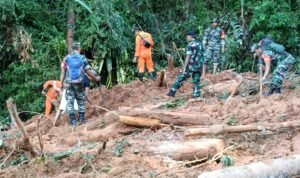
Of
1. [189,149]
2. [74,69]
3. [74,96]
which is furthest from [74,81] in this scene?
[189,149]

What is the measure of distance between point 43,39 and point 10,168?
1150cm

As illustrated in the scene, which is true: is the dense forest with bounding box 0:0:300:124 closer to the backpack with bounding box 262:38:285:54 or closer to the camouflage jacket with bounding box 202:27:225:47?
the camouflage jacket with bounding box 202:27:225:47

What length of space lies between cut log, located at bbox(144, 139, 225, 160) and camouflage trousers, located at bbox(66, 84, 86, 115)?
3.35m

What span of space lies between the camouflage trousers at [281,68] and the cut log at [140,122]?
3501 mm

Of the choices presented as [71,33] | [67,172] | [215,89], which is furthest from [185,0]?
[67,172]

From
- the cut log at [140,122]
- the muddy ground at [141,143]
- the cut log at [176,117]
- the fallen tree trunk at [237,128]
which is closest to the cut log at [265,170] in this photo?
the muddy ground at [141,143]

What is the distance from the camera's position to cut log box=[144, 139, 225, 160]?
7113mm

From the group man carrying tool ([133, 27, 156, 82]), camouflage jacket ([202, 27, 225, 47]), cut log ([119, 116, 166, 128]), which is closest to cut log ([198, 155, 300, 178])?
cut log ([119, 116, 166, 128])

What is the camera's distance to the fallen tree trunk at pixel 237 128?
25.0 ft

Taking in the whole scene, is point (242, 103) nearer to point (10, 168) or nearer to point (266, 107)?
point (266, 107)

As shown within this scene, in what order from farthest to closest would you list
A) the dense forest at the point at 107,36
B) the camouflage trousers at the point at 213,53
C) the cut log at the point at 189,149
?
the dense forest at the point at 107,36 → the camouflage trousers at the point at 213,53 → the cut log at the point at 189,149

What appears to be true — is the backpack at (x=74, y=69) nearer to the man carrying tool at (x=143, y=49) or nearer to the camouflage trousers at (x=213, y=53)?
the man carrying tool at (x=143, y=49)

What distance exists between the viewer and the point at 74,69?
10094 mm

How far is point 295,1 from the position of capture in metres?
18.2
